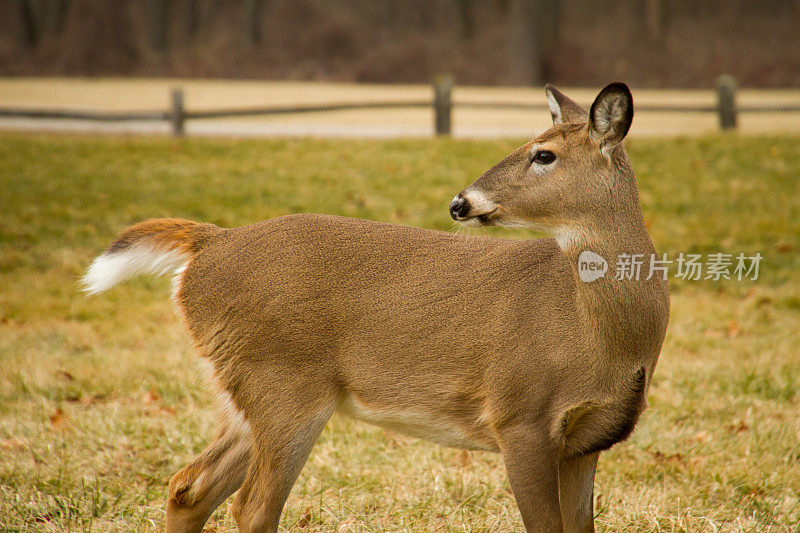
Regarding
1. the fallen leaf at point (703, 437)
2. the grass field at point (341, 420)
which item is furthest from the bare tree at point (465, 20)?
the fallen leaf at point (703, 437)

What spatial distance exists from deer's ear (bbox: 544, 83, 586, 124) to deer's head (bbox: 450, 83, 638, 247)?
76 millimetres

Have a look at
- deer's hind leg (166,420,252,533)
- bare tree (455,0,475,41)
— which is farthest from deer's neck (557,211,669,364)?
bare tree (455,0,475,41)

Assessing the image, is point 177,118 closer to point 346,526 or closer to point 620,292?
point 346,526

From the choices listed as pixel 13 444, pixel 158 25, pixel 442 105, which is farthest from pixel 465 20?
pixel 13 444

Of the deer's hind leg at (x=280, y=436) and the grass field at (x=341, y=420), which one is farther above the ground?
the deer's hind leg at (x=280, y=436)

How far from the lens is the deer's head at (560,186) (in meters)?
3.10

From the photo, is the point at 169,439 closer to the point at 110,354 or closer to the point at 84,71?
the point at 110,354

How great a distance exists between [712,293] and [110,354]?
5.29 metres

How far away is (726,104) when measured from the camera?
590 inches

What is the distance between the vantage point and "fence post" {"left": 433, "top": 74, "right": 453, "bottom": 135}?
14.9 metres

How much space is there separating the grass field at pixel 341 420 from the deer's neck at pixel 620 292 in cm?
120

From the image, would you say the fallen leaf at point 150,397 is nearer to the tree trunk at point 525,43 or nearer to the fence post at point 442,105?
the fence post at point 442,105

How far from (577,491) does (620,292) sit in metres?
0.82

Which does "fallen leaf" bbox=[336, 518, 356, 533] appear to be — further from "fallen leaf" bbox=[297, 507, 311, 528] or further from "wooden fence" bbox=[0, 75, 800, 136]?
"wooden fence" bbox=[0, 75, 800, 136]
